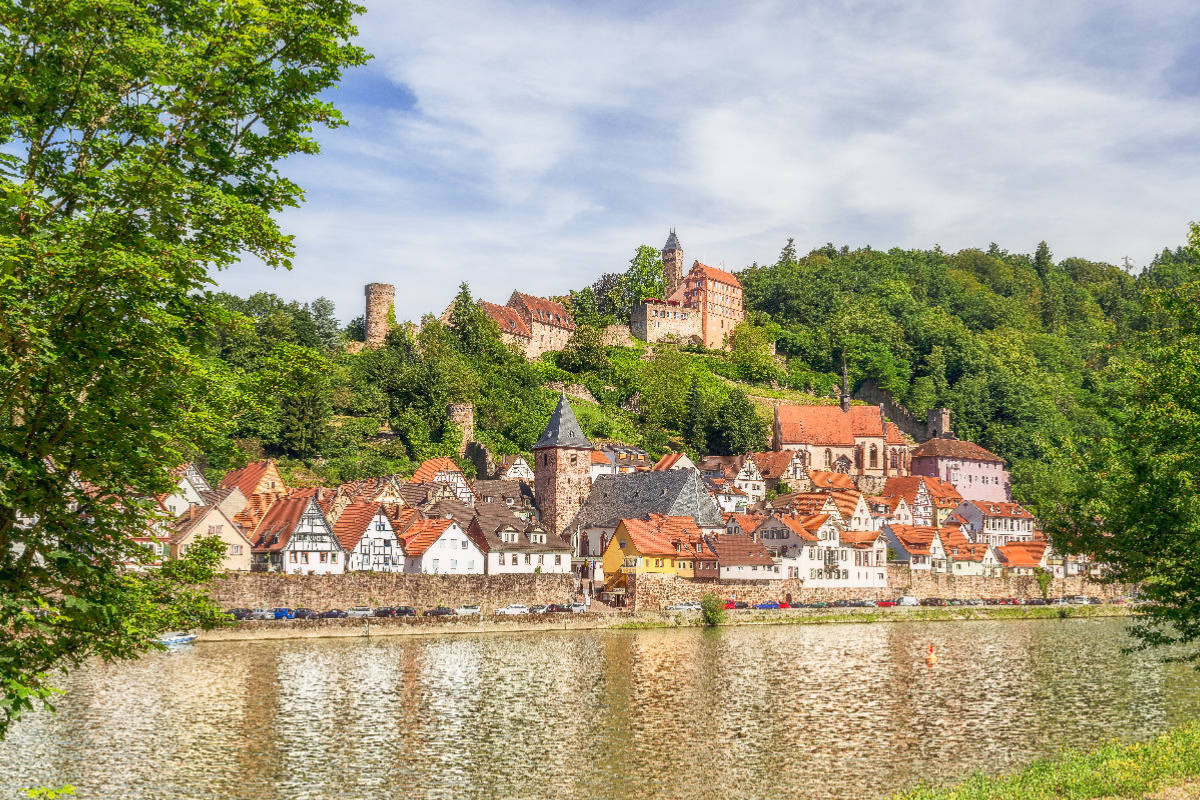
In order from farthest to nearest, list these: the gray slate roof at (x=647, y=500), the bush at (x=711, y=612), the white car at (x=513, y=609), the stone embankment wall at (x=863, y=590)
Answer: the gray slate roof at (x=647, y=500), the stone embankment wall at (x=863, y=590), the bush at (x=711, y=612), the white car at (x=513, y=609)

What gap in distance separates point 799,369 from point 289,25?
140868 millimetres

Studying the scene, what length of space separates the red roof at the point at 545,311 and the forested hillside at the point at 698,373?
3454mm

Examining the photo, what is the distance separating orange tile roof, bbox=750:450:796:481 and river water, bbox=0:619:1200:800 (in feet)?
188

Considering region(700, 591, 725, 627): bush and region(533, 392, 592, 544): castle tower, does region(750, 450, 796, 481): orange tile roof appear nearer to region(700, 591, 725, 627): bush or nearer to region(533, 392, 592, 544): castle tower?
region(533, 392, 592, 544): castle tower

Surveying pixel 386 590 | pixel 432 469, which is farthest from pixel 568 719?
pixel 432 469

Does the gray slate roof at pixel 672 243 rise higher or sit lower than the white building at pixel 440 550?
higher

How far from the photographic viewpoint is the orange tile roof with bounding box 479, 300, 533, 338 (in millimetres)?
127412

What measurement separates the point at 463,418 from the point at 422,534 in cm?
3061

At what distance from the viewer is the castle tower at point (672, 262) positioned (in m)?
158

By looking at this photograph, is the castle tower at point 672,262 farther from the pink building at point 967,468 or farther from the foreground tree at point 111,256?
the foreground tree at point 111,256

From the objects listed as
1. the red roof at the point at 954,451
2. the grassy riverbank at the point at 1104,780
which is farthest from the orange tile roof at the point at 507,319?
the grassy riverbank at the point at 1104,780

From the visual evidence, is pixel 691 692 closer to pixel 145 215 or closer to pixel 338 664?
pixel 338 664

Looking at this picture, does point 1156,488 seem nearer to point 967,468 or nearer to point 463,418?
point 463,418

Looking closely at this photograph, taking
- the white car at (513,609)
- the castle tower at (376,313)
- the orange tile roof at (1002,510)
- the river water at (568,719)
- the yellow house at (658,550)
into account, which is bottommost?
the river water at (568,719)
